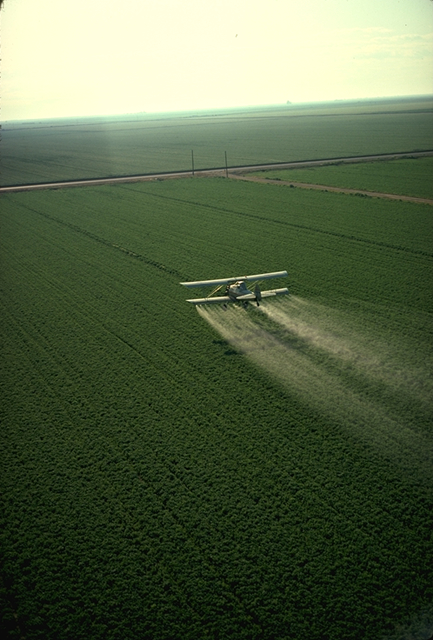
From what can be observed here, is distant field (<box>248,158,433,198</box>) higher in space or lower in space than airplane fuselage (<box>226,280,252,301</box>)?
higher

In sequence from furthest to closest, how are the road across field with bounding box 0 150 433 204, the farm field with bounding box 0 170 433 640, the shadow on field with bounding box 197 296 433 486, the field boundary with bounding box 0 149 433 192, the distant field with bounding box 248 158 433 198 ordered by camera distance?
the field boundary with bounding box 0 149 433 192 < the road across field with bounding box 0 150 433 204 < the distant field with bounding box 248 158 433 198 < the shadow on field with bounding box 197 296 433 486 < the farm field with bounding box 0 170 433 640

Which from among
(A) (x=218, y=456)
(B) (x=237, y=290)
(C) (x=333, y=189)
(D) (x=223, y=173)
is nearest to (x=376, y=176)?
(C) (x=333, y=189)

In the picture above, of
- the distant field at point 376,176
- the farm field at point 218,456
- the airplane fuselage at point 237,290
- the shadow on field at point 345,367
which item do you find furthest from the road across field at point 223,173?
the airplane fuselage at point 237,290

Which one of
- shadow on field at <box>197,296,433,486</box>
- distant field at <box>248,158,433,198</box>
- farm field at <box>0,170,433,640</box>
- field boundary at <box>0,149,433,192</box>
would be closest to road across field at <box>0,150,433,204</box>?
field boundary at <box>0,149,433,192</box>

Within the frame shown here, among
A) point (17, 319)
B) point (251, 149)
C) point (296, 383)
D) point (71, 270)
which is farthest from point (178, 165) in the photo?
point (296, 383)

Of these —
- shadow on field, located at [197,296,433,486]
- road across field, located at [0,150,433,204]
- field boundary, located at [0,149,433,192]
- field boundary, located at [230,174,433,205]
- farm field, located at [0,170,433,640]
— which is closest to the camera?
farm field, located at [0,170,433,640]

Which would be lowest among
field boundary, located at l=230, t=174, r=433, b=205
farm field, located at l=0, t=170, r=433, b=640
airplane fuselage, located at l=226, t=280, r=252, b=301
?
farm field, located at l=0, t=170, r=433, b=640

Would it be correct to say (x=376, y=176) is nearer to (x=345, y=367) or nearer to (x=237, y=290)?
(x=237, y=290)

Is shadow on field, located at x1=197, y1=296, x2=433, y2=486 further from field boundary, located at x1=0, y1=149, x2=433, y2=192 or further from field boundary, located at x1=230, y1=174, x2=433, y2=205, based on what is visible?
field boundary, located at x1=0, y1=149, x2=433, y2=192
